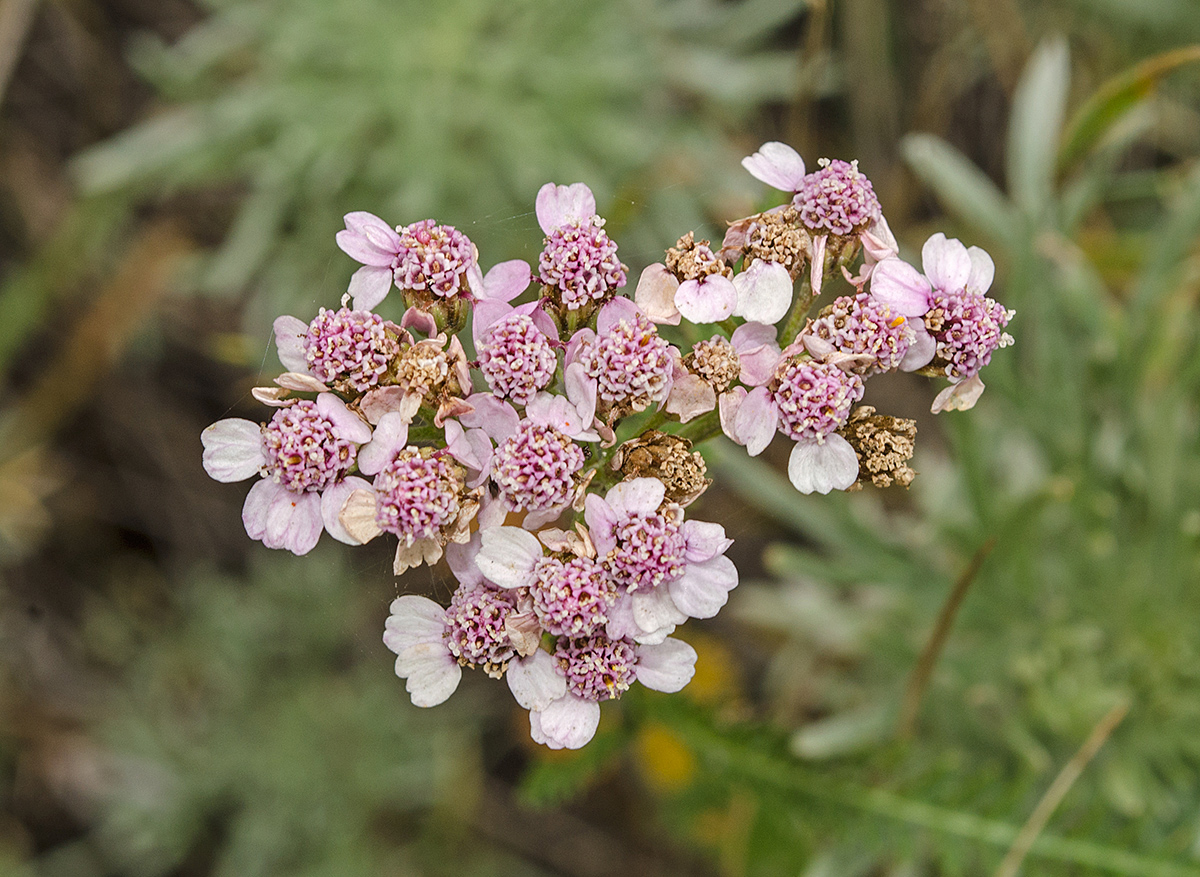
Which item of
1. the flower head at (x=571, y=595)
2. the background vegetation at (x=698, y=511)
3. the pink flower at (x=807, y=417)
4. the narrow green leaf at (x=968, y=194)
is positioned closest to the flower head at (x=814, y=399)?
the pink flower at (x=807, y=417)

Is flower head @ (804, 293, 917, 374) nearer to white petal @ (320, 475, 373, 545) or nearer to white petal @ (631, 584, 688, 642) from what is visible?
white petal @ (631, 584, 688, 642)

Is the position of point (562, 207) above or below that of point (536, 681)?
above

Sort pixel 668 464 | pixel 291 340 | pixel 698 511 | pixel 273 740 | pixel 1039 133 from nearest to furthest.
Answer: pixel 668 464 → pixel 291 340 → pixel 698 511 → pixel 1039 133 → pixel 273 740

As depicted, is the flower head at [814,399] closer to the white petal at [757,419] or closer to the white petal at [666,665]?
the white petal at [757,419]

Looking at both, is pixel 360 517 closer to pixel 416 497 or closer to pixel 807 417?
pixel 416 497

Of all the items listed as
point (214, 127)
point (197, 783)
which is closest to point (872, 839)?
point (197, 783)

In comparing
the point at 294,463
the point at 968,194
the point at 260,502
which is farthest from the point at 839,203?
the point at 968,194
